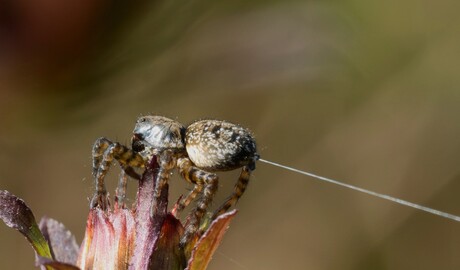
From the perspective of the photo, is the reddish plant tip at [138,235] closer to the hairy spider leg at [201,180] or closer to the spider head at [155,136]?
the hairy spider leg at [201,180]

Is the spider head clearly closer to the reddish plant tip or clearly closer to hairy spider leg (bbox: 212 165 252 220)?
hairy spider leg (bbox: 212 165 252 220)

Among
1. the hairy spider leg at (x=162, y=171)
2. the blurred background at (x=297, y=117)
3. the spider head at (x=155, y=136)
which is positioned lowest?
the blurred background at (x=297, y=117)

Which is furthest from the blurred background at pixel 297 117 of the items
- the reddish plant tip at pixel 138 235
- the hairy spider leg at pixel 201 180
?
the reddish plant tip at pixel 138 235

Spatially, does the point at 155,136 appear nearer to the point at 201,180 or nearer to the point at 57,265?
the point at 201,180

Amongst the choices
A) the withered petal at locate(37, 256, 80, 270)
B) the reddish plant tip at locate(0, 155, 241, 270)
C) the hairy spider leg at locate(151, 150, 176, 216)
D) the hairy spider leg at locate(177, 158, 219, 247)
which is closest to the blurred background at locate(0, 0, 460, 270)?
the hairy spider leg at locate(177, 158, 219, 247)

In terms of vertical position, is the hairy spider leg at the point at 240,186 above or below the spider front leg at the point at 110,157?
below

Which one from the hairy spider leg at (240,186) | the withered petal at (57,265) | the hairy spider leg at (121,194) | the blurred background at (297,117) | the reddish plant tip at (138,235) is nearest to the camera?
the withered petal at (57,265)

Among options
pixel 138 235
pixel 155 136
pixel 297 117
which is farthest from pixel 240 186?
pixel 297 117

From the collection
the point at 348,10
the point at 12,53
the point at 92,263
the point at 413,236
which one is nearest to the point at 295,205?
the point at 413,236
